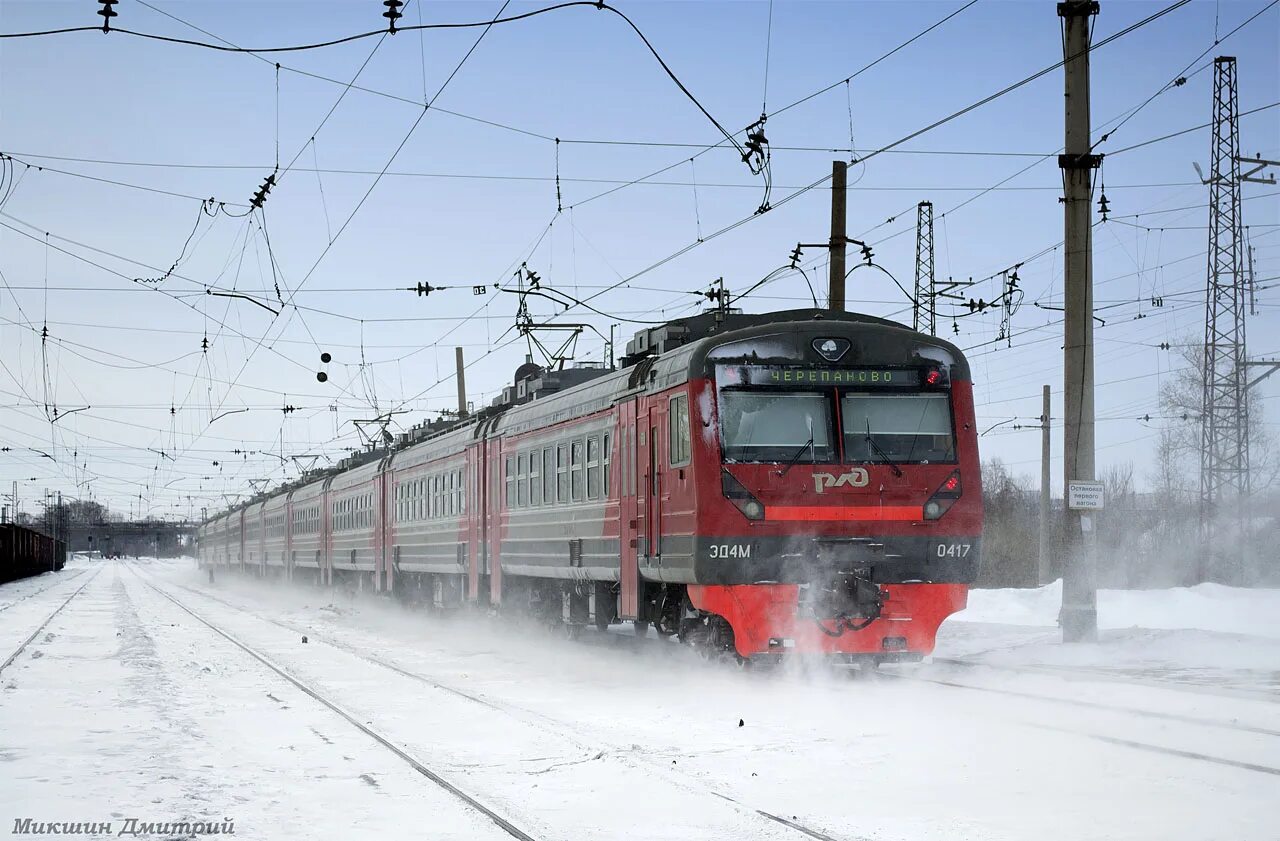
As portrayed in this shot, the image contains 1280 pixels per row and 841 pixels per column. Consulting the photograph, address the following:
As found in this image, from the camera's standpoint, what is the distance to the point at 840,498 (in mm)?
13922

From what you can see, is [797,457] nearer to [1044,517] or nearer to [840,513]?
[840,513]

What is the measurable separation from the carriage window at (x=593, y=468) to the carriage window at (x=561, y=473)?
3.53 ft

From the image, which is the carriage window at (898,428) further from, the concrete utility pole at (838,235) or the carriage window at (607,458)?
the concrete utility pole at (838,235)

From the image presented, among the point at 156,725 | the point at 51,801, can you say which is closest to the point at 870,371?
the point at 156,725

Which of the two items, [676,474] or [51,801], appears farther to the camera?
[676,474]

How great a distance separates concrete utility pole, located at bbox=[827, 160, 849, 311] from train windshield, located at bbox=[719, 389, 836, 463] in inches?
330

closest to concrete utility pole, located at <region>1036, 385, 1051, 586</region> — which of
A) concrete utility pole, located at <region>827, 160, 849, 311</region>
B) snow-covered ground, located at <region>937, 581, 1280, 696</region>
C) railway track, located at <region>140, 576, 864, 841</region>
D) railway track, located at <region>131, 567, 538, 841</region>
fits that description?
snow-covered ground, located at <region>937, 581, 1280, 696</region>

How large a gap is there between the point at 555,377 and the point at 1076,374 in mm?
8047

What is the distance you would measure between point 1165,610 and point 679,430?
454 inches

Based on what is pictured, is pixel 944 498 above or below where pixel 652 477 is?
below

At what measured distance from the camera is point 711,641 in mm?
14766

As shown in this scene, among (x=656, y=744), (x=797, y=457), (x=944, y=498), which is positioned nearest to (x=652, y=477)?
(x=797, y=457)

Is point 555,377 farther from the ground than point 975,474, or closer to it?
farther from the ground

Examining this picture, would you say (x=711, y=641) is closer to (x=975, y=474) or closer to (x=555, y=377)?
(x=975, y=474)
